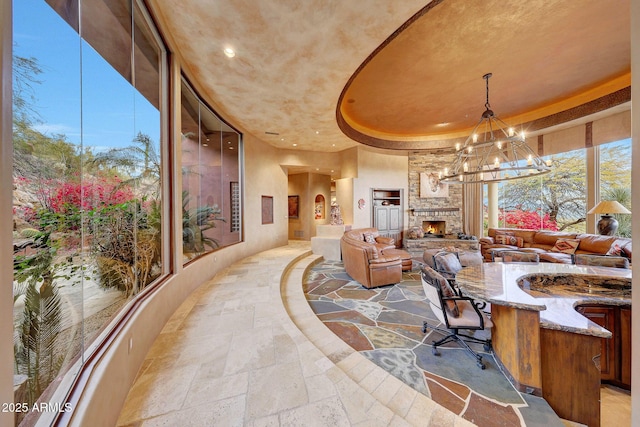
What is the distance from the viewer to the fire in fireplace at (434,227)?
26.4 feet

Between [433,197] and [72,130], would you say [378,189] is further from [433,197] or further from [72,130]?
[72,130]

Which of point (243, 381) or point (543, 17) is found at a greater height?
point (543, 17)

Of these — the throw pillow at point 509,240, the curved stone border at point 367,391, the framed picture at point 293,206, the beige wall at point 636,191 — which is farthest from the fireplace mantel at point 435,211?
the beige wall at point 636,191

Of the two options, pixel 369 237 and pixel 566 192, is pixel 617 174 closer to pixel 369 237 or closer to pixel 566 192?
pixel 566 192

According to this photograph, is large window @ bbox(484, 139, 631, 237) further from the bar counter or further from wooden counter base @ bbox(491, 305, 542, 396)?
wooden counter base @ bbox(491, 305, 542, 396)

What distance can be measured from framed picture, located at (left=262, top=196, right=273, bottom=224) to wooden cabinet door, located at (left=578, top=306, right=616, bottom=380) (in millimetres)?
6256

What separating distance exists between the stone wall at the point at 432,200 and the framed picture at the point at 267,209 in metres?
5.04

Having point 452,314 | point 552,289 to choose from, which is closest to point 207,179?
point 452,314

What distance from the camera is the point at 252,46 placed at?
267cm

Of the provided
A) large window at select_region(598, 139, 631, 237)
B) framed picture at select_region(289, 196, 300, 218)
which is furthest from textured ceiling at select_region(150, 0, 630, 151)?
framed picture at select_region(289, 196, 300, 218)

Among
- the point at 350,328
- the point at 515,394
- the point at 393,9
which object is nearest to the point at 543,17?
the point at 393,9

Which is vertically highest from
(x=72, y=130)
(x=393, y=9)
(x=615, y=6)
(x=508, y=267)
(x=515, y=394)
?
(x=615, y=6)

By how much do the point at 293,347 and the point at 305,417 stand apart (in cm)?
70

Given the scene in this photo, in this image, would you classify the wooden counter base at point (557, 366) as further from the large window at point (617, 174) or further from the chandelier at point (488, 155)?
the large window at point (617, 174)
